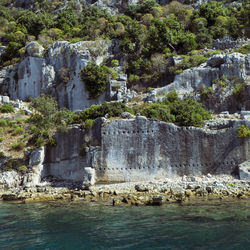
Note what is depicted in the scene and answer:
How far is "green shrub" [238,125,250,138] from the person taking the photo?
18.8 metres

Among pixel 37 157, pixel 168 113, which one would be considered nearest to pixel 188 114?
pixel 168 113

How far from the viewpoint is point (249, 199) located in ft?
46.8

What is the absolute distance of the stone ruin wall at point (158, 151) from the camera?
1909 cm

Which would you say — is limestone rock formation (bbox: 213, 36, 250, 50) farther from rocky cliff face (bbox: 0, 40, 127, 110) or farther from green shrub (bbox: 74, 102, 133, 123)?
green shrub (bbox: 74, 102, 133, 123)

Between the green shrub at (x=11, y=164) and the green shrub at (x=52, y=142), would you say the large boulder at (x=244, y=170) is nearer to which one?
the green shrub at (x=52, y=142)

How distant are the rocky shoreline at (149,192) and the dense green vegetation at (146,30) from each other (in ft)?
51.3

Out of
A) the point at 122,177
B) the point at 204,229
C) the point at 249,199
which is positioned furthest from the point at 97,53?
→ the point at 204,229

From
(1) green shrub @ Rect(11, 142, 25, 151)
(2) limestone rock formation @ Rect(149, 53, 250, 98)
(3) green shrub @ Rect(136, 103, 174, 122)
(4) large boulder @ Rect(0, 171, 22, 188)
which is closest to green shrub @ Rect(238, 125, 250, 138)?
(3) green shrub @ Rect(136, 103, 174, 122)

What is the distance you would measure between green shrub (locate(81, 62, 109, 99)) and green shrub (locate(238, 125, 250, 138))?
52.5ft

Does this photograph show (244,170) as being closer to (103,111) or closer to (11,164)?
(103,111)

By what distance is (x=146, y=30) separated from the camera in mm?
40438

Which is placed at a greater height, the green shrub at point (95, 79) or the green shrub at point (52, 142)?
the green shrub at point (95, 79)

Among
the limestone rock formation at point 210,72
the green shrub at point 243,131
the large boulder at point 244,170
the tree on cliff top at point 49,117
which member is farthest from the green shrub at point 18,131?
the large boulder at point 244,170

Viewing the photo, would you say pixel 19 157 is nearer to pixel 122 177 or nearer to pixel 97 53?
pixel 122 177
